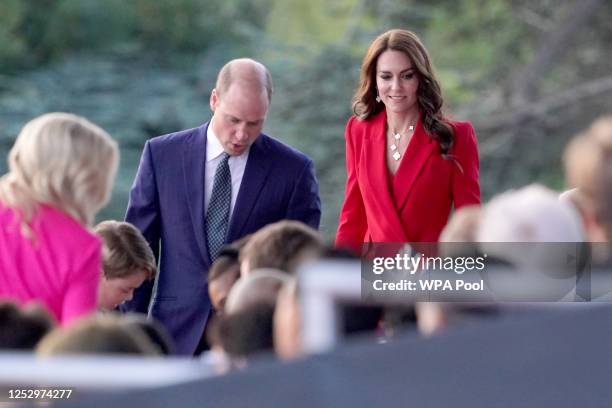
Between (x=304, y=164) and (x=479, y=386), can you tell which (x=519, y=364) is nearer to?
(x=479, y=386)

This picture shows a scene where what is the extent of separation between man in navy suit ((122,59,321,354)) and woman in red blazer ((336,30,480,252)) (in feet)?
1.09

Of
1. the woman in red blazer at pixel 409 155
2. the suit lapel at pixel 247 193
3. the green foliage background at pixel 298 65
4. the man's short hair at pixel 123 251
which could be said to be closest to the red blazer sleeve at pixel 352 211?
the woman in red blazer at pixel 409 155

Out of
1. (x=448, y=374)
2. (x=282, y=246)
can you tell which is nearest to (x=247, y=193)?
(x=282, y=246)

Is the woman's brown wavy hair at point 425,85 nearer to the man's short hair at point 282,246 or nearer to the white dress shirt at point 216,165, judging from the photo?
the white dress shirt at point 216,165

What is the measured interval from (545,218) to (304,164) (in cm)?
225

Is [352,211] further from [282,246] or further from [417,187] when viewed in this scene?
[282,246]

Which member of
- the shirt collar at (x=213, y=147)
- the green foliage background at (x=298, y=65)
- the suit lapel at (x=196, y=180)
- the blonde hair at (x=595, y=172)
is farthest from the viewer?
the green foliage background at (x=298, y=65)

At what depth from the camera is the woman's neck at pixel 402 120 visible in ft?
16.9

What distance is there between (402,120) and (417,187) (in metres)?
0.26

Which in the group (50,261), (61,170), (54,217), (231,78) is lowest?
(50,261)

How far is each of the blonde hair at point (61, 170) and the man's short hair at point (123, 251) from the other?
1.09 m

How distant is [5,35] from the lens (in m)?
17.2

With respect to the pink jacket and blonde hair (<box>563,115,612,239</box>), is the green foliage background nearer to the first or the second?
the pink jacket

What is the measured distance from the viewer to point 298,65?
1680cm
